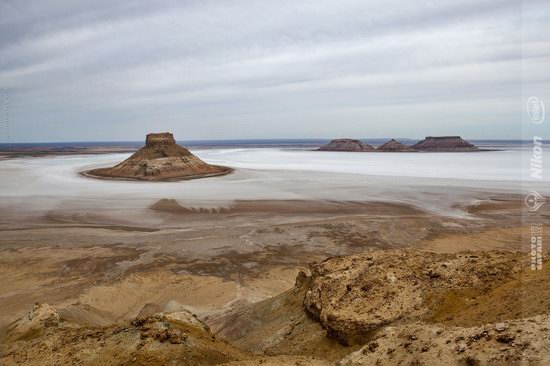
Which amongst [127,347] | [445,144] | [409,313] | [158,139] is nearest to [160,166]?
[158,139]

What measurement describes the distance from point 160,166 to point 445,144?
354 feet

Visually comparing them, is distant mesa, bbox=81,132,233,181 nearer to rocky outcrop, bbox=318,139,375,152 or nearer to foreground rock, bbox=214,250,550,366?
foreground rock, bbox=214,250,550,366

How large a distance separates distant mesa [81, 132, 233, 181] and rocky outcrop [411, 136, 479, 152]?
9603cm

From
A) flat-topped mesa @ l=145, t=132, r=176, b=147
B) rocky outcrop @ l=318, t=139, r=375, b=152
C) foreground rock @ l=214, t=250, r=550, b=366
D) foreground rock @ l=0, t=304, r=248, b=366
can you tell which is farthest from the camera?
rocky outcrop @ l=318, t=139, r=375, b=152

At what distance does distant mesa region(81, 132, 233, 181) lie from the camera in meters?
50.7

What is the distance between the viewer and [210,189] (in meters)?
37.6

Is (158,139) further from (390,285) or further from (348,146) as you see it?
(348,146)

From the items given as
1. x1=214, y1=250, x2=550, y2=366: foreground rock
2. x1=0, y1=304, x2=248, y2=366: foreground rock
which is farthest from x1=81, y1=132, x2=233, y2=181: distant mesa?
x1=0, y1=304, x2=248, y2=366: foreground rock

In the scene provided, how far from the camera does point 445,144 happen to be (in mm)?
132625

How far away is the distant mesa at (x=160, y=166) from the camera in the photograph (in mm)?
50650

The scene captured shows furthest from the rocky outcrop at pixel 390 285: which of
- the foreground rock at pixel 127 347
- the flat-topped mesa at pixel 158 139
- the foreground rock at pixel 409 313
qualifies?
the flat-topped mesa at pixel 158 139

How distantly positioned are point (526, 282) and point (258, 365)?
3975 millimetres

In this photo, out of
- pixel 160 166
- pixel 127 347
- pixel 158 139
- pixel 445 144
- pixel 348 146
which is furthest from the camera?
pixel 348 146

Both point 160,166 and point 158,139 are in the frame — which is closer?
point 160,166
